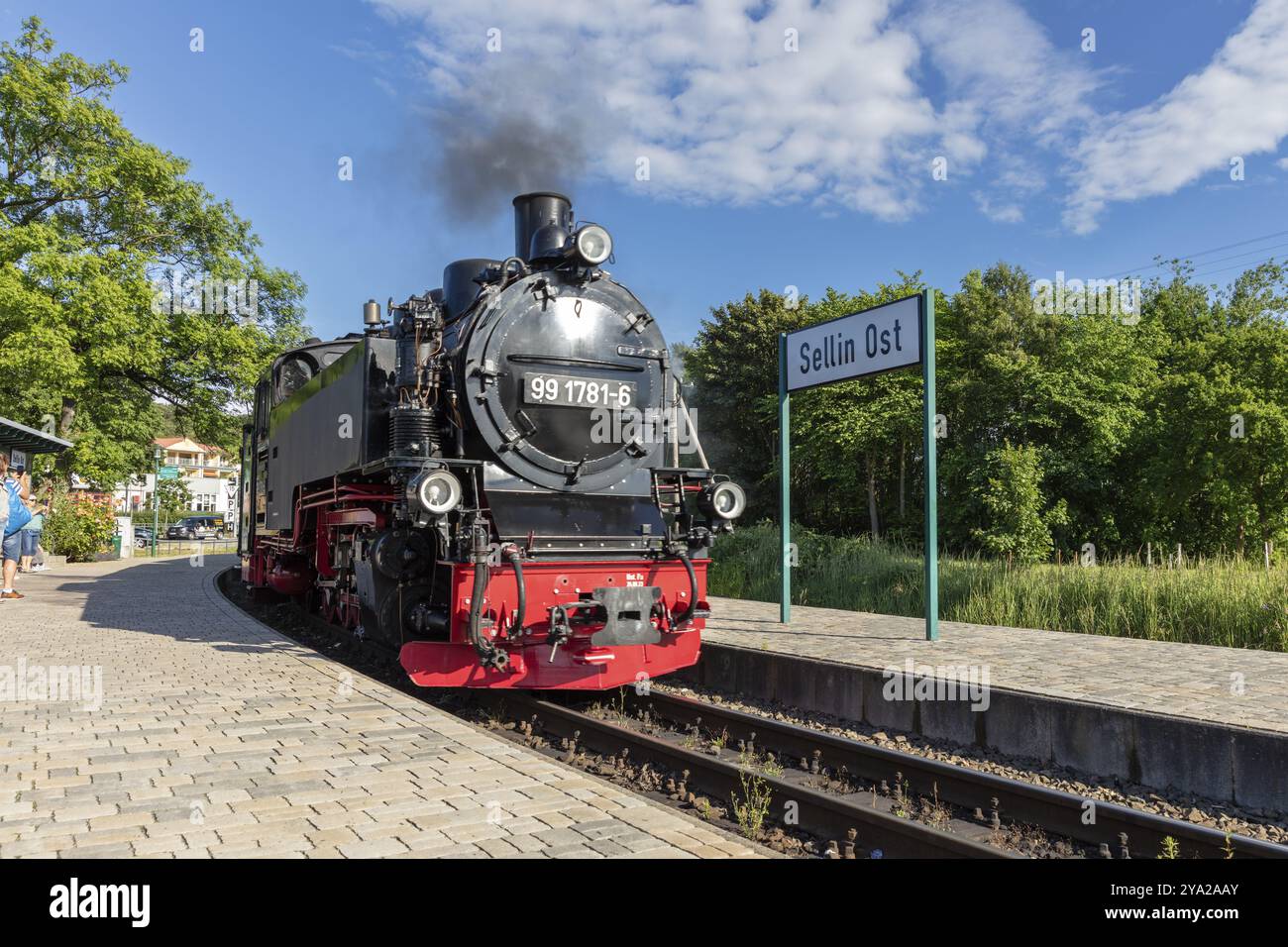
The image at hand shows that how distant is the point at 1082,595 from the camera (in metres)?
9.51

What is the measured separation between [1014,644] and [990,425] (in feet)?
59.5

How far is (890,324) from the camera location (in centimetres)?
805

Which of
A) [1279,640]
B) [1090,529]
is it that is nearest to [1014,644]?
[1279,640]

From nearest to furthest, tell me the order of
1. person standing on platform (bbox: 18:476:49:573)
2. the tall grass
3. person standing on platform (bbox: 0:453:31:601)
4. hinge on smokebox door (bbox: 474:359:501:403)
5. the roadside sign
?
hinge on smokebox door (bbox: 474:359:501:403), the roadside sign, the tall grass, person standing on platform (bbox: 0:453:31:601), person standing on platform (bbox: 18:476:49:573)

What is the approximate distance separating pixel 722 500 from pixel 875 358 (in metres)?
2.25

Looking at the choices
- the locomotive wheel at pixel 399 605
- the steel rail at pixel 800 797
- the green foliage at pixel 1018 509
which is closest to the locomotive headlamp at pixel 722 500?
the steel rail at pixel 800 797

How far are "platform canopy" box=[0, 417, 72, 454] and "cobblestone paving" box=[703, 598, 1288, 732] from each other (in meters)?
11.7

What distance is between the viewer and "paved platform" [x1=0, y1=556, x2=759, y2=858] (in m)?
3.27

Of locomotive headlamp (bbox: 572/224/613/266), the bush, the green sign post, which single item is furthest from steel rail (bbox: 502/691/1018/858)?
the bush

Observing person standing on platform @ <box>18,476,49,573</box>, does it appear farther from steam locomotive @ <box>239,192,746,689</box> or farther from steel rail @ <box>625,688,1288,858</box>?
steel rail @ <box>625,688,1288,858</box>

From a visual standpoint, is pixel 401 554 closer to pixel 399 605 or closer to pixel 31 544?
pixel 399 605

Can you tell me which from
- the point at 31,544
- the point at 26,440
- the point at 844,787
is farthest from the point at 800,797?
the point at 31,544

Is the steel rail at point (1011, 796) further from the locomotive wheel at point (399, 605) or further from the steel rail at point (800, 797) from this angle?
the locomotive wheel at point (399, 605)
